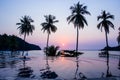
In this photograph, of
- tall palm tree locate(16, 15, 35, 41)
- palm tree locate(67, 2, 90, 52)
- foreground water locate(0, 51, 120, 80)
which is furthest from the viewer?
tall palm tree locate(16, 15, 35, 41)

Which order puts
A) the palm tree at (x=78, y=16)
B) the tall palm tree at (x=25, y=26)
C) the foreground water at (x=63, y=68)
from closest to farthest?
the foreground water at (x=63, y=68)
the palm tree at (x=78, y=16)
the tall palm tree at (x=25, y=26)

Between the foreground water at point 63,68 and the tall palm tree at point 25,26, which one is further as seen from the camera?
the tall palm tree at point 25,26

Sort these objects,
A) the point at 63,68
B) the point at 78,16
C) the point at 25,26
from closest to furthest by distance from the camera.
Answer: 1. the point at 63,68
2. the point at 78,16
3. the point at 25,26

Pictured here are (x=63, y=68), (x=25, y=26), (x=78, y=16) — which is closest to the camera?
(x=63, y=68)

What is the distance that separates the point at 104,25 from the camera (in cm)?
Answer: 6069

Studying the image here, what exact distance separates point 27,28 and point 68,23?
21073mm

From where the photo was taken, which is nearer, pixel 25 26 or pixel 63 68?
pixel 63 68

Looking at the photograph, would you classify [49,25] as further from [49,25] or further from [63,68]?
[63,68]

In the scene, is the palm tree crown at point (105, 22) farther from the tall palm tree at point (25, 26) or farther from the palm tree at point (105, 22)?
the tall palm tree at point (25, 26)

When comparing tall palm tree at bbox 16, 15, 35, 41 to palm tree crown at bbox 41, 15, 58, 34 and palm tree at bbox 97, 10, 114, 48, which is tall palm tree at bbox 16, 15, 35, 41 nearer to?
palm tree crown at bbox 41, 15, 58, 34

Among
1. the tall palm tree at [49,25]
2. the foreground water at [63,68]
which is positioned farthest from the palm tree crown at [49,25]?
the foreground water at [63,68]

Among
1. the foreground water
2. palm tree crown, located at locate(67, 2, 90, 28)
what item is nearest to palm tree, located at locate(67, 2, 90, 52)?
palm tree crown, located at locate(67, 2, 90, 28)

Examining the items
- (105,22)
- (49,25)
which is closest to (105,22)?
(105,22)

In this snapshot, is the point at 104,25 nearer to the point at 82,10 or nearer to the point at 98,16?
the point at 98,16
